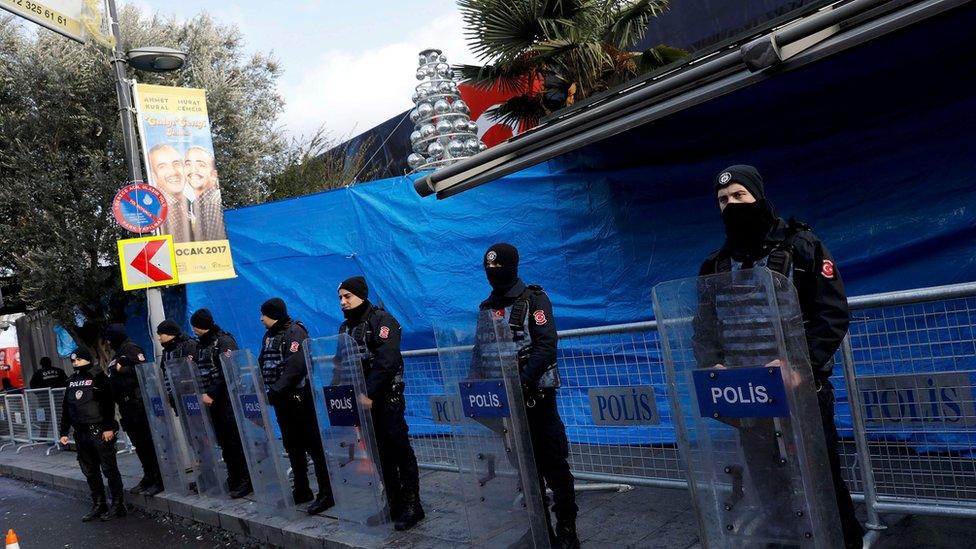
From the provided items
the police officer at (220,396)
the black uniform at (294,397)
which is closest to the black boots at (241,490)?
the police officer at (220,396)

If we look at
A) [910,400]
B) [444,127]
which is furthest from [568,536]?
[444,127]

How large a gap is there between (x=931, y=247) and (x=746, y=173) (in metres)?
2.61

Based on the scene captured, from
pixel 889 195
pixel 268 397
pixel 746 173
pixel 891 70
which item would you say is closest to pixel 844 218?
pixel 889 195

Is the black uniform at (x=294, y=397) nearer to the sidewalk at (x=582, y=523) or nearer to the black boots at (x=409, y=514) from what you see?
the sidewalk at (x=582, y=523)

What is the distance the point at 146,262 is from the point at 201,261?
78cm

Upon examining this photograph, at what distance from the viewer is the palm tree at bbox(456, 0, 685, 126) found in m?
8.16

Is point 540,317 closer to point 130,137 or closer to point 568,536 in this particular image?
point 568,536

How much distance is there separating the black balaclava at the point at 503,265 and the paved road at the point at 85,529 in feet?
11.8

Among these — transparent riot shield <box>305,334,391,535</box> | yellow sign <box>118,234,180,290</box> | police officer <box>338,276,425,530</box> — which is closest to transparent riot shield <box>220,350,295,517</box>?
transparent riot shield <box>305,334,391,535</box>

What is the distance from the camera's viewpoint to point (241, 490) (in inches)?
290

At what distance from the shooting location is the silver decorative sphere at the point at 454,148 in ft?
31.3

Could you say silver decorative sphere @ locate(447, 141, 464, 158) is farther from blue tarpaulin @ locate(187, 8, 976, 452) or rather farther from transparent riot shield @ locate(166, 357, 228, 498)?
transparent riot shield @ locate(166, 357, 228, 498)

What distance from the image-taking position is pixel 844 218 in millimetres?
5504

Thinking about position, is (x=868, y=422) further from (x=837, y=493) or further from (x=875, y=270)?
(x=875, y=270)
